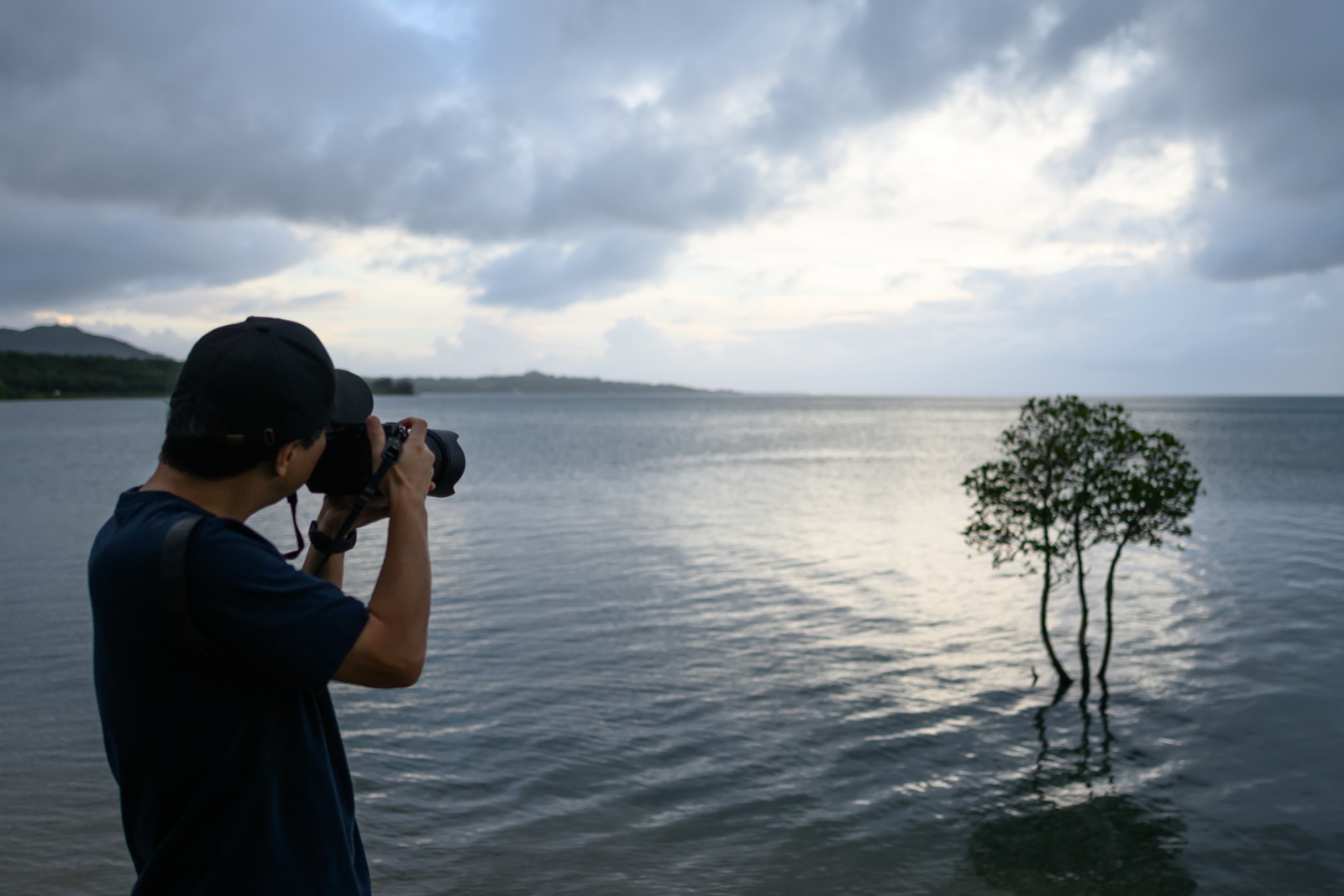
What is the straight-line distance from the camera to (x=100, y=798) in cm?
914

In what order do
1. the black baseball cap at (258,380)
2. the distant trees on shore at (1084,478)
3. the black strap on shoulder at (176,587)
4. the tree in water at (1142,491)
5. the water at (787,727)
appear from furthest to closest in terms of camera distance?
the distant trees on shore at (1084,478), the tree in water at (1142,491), the water at (787,727), the black baseball cap at (258,380), the black strap on shoulder at (176,587)

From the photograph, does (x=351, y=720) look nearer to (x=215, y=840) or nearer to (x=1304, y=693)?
(x=215, y=840)

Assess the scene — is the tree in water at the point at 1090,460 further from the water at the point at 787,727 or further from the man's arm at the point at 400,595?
the man's arm at the point at 400,595

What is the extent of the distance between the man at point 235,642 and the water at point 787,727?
21.5 ft

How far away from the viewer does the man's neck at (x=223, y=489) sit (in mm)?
1969

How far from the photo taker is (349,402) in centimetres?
229

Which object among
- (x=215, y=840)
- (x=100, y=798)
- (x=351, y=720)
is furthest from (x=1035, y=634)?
(x=215, y=840)

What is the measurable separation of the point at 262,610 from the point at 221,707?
10.6 inches

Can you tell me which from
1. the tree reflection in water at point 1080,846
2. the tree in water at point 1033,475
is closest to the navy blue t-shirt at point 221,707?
the tree reflection in water at point 1080,846

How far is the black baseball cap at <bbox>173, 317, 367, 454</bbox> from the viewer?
1.91m

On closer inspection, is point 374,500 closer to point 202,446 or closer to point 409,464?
point 409,464

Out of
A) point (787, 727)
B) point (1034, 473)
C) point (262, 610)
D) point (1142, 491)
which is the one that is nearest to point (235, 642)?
point (262, 610)

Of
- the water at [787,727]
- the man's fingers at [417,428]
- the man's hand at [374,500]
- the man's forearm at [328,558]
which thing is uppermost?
the man's fingers at [417,428]

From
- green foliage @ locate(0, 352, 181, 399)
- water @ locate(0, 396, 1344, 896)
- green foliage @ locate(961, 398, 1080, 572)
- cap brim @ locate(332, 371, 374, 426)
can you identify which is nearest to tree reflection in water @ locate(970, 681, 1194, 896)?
water @ locate(0, 396, 1344, 896)
